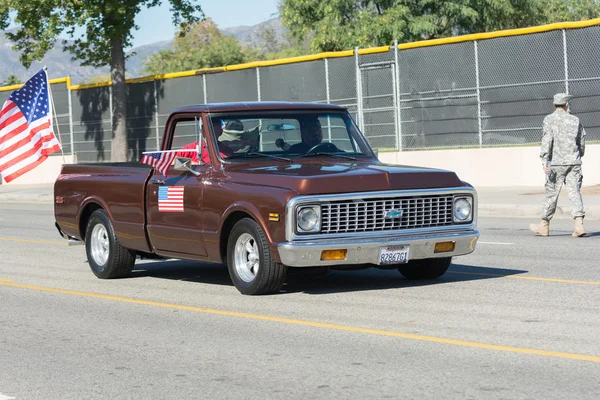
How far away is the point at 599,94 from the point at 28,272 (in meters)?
14.8

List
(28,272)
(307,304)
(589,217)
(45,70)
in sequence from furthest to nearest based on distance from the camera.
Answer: (45,70)
(589,217)
(28,272)
(307,304)

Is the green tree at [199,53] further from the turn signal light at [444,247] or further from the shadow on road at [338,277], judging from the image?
the turn signal light at [444,247]

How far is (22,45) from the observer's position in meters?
41.5

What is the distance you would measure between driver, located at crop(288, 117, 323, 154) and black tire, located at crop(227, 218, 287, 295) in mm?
1321

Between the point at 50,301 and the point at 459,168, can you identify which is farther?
the point at 459,168

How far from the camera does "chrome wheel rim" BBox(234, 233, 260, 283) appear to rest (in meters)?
10.5

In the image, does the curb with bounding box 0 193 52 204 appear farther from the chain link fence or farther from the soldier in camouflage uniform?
the soldier in camouflage uniform

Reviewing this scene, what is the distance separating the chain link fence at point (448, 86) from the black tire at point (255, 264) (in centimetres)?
1588

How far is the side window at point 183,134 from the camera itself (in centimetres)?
1208

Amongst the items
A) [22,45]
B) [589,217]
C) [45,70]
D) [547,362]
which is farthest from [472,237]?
[22,45]

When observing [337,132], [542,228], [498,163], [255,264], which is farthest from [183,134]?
[498,163]

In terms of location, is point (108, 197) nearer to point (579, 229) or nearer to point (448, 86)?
point (579, 229)

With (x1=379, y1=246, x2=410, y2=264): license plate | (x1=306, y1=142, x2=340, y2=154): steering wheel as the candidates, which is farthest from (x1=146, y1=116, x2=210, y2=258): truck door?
(x1=379, y1=246, x2=410, y2=264): license plate

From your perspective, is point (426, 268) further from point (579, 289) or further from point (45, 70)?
point (45, 70)
